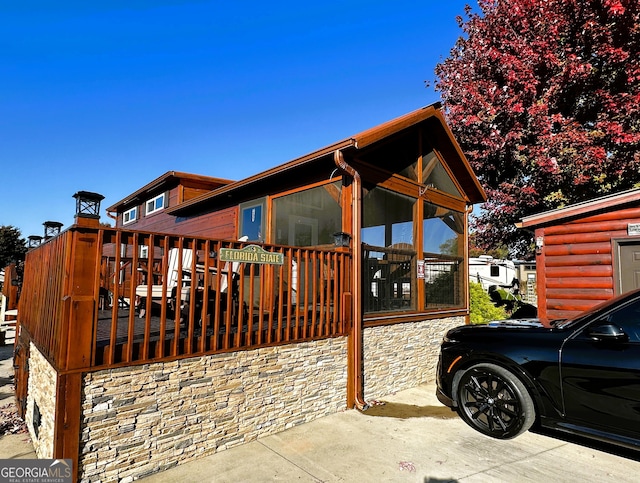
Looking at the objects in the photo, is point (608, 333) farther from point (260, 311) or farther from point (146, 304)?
point (146, 304)

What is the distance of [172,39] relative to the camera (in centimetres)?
890

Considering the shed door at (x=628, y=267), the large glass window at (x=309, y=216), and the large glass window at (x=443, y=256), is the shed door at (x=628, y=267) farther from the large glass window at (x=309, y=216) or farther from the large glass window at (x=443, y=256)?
the large glass window at (x=309, y=216)

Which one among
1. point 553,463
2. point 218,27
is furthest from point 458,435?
point 218,27

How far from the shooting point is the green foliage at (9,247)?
23125 mm

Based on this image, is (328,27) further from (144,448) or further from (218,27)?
(144,448)

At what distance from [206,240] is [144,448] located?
180 cm

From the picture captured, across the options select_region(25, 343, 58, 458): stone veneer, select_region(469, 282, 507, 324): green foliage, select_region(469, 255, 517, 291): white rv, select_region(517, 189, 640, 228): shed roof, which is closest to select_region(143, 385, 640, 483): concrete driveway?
select_region(25, 343, 58, 458): stone veneer

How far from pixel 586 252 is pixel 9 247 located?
96.6 ft

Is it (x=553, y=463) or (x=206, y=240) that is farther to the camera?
(x=206, y=240)

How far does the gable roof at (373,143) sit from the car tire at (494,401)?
294 centimetres

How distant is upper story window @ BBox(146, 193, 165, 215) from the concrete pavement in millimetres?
7793

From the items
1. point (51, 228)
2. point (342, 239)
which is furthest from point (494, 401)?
point (51, 228)

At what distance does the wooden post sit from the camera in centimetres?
264

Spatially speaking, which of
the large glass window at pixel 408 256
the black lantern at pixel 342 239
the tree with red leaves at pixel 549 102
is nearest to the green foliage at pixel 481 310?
the large glass window at pixel 408 256
